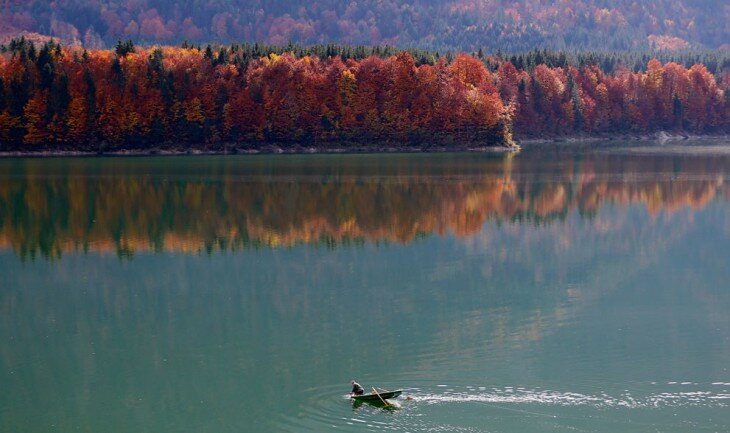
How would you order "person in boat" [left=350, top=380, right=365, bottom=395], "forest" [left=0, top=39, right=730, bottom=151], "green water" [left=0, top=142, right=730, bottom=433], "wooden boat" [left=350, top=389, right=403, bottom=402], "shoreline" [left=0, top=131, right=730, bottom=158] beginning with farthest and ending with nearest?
"forest" [left=0, top=39, right=730, bottom=151] < "shoreline" [left=0, top=131, right=730, bottom=158] < "green water" [left=0, top=142, right=730, bottom=433] < "person in boat" [left=350, top=380, right=365, bottom=395] < "wooden boat" [left=350, top=389, right=403, bottom=402]

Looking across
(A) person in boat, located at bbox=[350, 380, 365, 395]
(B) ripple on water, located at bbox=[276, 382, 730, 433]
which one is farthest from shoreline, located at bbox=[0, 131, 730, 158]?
(A) person in boat, located at bbox=[350, 380, 365, 395]

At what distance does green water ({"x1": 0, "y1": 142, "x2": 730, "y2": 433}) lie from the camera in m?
17.8

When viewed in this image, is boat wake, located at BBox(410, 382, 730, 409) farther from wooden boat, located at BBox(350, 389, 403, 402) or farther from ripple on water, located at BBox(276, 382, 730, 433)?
wooden boat, located at BBox(350, 389, 403, 402)

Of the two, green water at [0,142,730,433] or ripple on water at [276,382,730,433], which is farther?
green water at [0,142,730,433]

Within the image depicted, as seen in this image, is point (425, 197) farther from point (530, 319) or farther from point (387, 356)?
point (387, 356)

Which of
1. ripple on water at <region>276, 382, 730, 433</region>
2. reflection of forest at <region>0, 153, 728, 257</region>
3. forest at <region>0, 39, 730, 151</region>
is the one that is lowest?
ripple on water at <region>276, 382, 730, 433</region>

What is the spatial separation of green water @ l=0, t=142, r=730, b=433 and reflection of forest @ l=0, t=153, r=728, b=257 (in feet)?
0.93

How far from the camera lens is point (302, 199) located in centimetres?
5128

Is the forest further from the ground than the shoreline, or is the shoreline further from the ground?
the forest

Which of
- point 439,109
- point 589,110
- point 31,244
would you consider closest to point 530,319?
point 31,244

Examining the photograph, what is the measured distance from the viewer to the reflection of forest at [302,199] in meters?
38.8

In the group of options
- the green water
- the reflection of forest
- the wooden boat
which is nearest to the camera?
the wooden boat

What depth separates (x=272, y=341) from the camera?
22188 millimetres

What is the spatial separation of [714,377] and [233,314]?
446 inches
